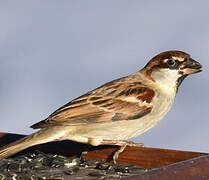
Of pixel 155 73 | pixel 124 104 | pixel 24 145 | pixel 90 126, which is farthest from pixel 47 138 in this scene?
pixel 155 73

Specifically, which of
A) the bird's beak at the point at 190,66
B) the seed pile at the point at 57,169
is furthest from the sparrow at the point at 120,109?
the seed pile at the point at 57,169

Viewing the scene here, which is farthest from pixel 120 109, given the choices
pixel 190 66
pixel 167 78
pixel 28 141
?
pixel 28 141

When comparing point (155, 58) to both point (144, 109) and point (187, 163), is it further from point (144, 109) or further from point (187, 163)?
point (187, 163)

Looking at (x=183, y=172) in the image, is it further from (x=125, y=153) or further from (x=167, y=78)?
(x=167, y=78)

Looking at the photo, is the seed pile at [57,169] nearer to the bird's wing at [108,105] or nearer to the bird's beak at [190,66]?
the bird's wing at [108,105]

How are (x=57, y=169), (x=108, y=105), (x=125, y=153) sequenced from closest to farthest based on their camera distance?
(x=57, y=169) → (x=125, y=153) → (x=108, y=105)
